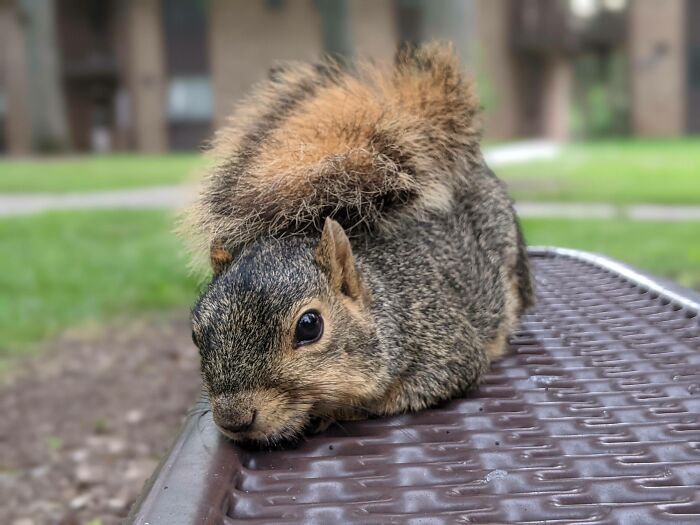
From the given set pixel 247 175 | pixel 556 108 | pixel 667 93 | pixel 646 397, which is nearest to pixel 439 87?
pixel 247 175

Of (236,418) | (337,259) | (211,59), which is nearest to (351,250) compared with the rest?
(337,259)

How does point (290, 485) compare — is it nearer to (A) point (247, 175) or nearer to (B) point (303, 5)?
(A) point (247, 175)

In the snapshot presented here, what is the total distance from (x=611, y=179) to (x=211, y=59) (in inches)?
600

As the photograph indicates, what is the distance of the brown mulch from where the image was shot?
3.00 metres

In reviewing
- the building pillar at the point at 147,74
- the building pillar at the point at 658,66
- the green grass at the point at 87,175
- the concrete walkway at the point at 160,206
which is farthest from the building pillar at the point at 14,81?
the building pillar at the point at 658,66

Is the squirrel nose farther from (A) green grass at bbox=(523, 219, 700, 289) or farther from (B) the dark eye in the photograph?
(A) green grass at bbox=(523, 219, 700, 289)

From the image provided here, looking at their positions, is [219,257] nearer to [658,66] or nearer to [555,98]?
[658,66]

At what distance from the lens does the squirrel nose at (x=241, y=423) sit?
1.54 metres

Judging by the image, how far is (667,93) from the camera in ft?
84.0

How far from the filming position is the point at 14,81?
2198 centimetres

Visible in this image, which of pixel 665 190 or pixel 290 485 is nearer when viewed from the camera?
pixel 290 485

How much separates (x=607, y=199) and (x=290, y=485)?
24.8ft

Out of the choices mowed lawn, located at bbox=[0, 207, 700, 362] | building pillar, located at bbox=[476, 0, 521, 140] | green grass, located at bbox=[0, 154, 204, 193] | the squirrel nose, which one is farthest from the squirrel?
building pillar, located at bbox=[476, 0, 521, 140]

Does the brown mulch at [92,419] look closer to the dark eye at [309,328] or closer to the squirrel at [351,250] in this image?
the squirrel at [351,250]
